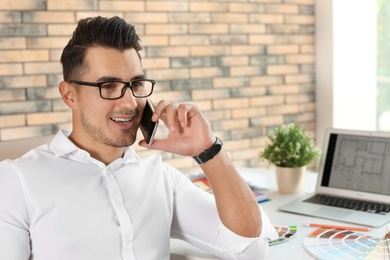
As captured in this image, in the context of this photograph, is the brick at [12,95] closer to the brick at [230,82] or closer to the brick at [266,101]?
the brick at [230,82]

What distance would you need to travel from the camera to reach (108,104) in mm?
1645

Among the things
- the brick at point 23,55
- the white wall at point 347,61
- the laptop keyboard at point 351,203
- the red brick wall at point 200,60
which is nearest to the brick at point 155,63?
the red brick wall at point 200,60

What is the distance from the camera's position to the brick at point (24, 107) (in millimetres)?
2869

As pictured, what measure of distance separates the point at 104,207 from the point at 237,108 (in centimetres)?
230

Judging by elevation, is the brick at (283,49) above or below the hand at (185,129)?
above

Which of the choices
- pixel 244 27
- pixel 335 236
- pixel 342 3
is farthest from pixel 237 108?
pixel 335 236

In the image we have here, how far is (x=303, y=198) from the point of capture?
2238mm

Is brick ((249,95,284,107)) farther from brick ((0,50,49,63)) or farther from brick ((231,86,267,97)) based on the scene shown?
brick ((0,50,49,63))

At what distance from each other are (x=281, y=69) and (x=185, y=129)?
8.03 ft

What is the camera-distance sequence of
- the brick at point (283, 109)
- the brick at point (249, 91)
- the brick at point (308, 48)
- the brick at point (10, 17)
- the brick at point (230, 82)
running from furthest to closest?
the brick at point (308, 48) < the brick at point (283, 109) < the brick at point (249, 91) < the brick at point (230, 82) < the brick at point (10, 17)

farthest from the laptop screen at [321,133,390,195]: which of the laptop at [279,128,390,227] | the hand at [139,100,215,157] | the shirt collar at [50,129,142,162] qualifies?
the shirt collar at [50,129,142,162]

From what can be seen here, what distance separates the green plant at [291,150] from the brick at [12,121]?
130 cm

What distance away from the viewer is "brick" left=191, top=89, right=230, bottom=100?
3584mm

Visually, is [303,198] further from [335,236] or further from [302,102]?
[302,102]
